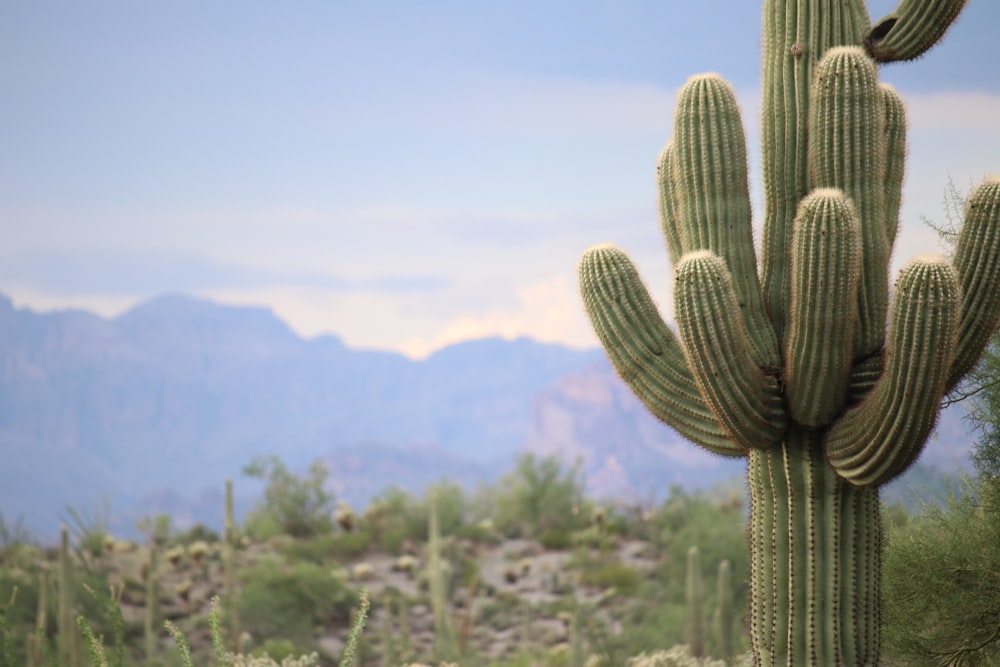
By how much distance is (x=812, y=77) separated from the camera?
308 inches

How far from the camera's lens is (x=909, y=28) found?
827 centimetres

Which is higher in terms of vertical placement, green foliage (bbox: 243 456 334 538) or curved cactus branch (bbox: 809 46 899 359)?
curved cactus branch (bbox: 809 46 899 359)

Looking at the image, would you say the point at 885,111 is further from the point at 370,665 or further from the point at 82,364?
the point at 82,364

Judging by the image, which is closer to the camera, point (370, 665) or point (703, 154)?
point (703, 154)

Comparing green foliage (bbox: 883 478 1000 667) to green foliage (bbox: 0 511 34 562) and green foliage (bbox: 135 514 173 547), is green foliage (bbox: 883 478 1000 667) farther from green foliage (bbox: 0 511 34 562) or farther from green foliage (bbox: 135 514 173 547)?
green foliage (bbox: 135 514 173 547)

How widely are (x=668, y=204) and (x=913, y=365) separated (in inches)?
91.7

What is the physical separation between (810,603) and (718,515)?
17.0 meters

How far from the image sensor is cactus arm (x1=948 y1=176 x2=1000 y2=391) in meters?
7.22

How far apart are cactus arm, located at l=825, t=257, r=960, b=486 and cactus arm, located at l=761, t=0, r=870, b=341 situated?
104cm

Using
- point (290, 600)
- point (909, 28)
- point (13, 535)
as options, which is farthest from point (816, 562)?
point (13, 535)

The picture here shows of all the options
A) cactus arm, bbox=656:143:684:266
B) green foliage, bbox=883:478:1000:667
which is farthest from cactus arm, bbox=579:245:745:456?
green foliage, bbox=883:478:1000:667

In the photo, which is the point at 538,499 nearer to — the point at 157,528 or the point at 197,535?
the point at 197,535

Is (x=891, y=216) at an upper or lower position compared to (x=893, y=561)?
upper

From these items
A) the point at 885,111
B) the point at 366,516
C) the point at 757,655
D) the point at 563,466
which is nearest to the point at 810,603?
the point at 757,655
